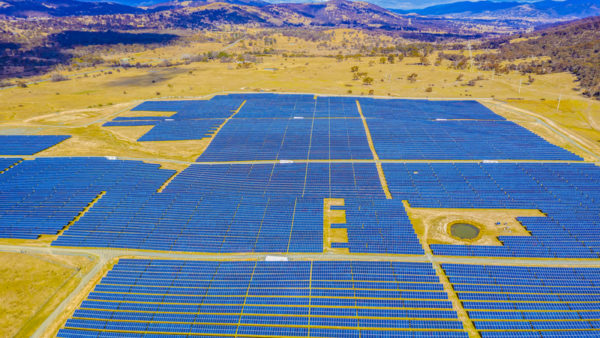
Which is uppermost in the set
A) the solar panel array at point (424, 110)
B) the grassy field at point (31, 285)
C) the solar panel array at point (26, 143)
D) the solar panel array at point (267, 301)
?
the solar panel array at point (424, 110)

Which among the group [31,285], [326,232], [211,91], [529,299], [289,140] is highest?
[211,91]

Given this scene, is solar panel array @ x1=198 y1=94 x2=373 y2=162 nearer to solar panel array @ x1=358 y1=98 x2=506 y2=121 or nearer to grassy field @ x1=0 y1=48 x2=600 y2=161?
solar panel array @ x1=358 y1=98 x2=506 y2=121

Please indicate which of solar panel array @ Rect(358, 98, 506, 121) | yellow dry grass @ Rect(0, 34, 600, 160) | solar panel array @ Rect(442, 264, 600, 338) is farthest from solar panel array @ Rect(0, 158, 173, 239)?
solar panel array @ Rect(358, 98, 506, 121)

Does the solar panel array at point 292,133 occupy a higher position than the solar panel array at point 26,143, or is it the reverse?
the solar panel array at point 292,133

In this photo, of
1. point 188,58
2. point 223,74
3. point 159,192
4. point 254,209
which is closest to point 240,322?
point 254,209

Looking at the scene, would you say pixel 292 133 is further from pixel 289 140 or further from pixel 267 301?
pixel 267 301

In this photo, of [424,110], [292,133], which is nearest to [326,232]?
[292,133]

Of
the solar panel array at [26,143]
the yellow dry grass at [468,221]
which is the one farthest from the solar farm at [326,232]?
the solar panel array at [26,143]

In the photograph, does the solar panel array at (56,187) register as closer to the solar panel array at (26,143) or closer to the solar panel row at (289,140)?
the solar panel array at (26,143)
